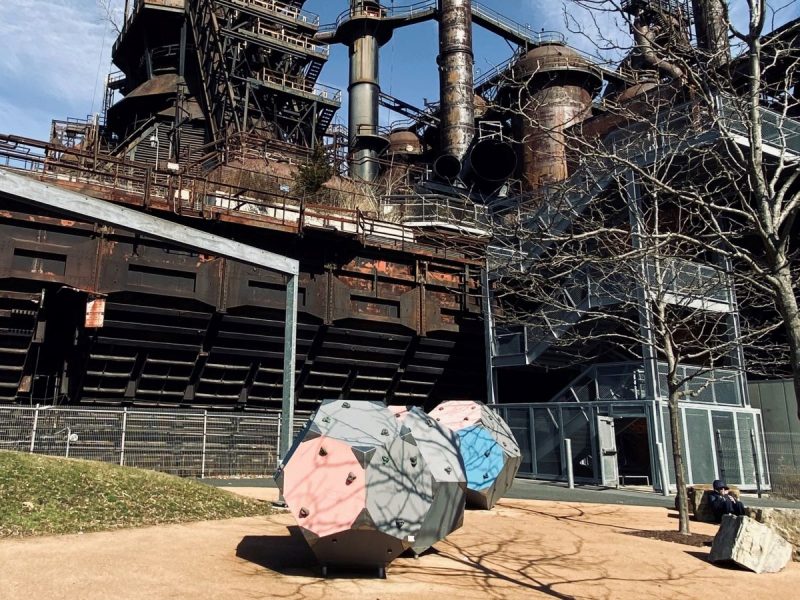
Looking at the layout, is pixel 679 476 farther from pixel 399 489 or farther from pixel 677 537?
pixel 399 489

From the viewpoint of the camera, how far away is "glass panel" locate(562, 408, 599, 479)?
18.5m

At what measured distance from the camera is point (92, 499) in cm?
944

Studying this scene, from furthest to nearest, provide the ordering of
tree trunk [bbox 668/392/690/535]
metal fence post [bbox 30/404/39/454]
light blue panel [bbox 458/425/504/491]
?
metal fence post [bbox 30/404/39/454], light blue panel [bbox 458/425/504/491], tree trunk [bbox 668/392/690/535]

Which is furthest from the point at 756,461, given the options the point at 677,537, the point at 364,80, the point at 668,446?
the point at 364,80

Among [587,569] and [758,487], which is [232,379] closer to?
[587,569]

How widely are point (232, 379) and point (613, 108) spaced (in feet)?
47.8

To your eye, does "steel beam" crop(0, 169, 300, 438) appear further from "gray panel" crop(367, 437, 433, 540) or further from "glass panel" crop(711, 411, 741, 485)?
"glass panel" crop(711, 411, 741, 485)

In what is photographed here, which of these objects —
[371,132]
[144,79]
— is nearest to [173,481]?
[371,132]

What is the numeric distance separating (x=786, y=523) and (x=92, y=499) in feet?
33.2

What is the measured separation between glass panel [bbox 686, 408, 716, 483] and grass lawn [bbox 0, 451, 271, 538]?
1179 centimetres

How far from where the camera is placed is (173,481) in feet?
37.4

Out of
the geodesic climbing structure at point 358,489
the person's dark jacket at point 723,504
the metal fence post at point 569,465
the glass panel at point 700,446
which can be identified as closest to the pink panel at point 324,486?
the geodesic climbing structure at point 358,489

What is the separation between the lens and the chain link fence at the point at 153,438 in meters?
15.1

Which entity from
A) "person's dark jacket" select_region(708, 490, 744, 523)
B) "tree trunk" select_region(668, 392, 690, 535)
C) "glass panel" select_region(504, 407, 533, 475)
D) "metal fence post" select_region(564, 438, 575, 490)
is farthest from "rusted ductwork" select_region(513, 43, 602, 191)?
"person's dark jacket" select_region(708, 490, 744, 523)
